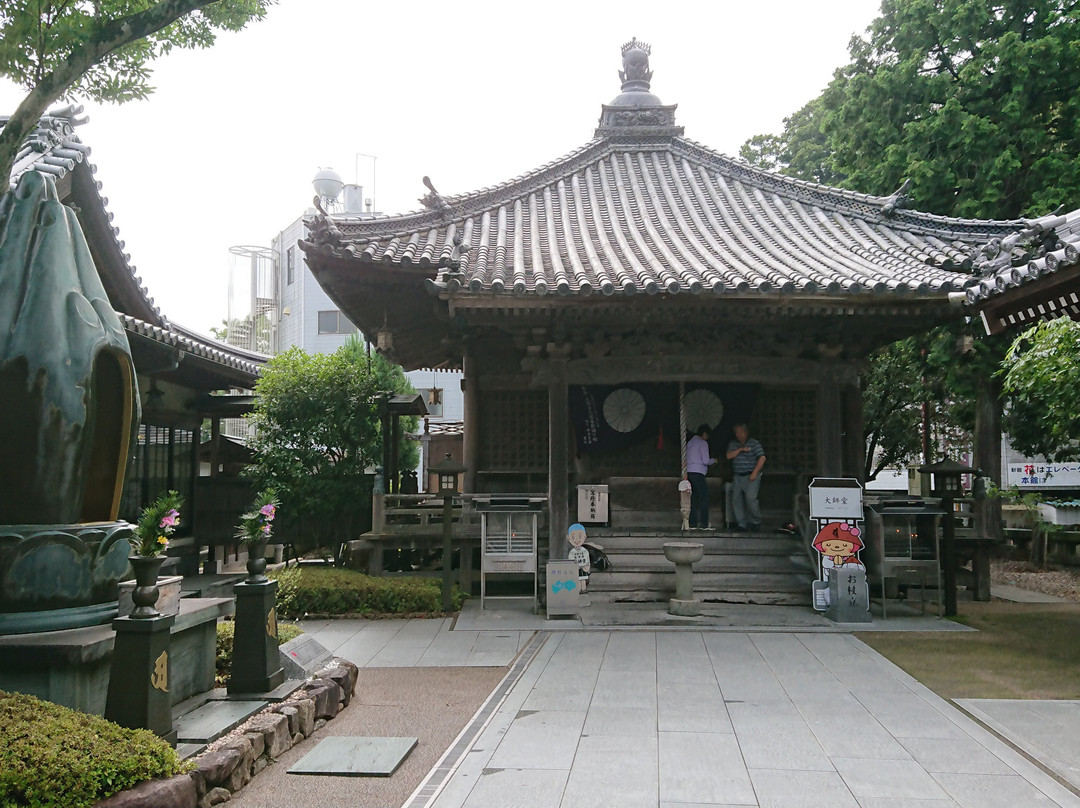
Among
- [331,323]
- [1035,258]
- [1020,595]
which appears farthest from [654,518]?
[331,323]

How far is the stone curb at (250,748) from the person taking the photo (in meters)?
3.97

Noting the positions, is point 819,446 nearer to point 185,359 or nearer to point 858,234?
point 858,234

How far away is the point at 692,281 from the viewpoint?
32.5ft

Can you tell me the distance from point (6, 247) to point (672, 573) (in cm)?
909

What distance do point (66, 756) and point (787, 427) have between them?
1186 centimetres

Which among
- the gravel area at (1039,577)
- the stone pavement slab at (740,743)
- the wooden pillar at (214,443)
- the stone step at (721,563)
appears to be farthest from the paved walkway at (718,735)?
the wooden pillar at (214,443)

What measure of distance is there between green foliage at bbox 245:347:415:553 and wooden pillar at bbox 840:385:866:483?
8176 millimetres

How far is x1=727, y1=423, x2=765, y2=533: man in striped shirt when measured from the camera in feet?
41.3

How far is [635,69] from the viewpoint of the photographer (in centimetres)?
1752

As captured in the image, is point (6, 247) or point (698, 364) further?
point (698, 364)

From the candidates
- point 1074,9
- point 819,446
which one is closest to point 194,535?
point 819,446

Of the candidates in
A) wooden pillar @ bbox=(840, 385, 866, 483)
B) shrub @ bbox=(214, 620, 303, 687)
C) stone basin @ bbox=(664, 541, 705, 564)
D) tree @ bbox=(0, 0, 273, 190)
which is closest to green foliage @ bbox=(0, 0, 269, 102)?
tree @ bbox=(0, 0, 273, 190)

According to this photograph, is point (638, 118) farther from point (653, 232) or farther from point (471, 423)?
point (471, 423)

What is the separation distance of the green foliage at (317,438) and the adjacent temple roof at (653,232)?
122 inches
